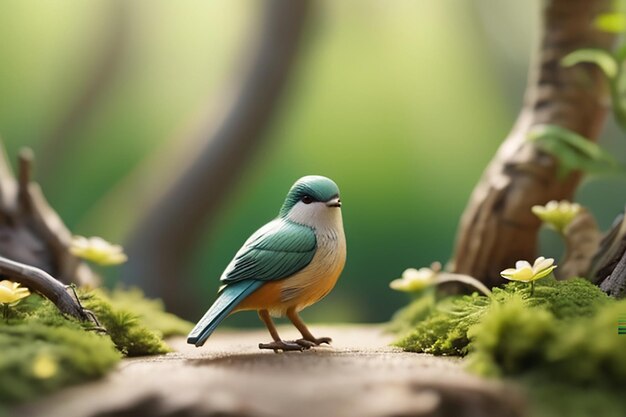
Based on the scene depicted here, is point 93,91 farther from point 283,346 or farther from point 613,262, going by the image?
point 613,262

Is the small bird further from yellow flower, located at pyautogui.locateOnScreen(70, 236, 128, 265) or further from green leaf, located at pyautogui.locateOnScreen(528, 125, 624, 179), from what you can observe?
green leaf, located at pyautogui.locateOnScreen(528, 125, 624, 179)

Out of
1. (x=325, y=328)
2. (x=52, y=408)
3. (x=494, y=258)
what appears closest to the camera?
(x=52, y=408)

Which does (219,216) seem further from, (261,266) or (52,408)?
(52,408)

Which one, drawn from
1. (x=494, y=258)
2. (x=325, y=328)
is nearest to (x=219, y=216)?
(x=325, y=328)

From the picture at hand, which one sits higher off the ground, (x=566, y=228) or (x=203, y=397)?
(x=566, y=228)

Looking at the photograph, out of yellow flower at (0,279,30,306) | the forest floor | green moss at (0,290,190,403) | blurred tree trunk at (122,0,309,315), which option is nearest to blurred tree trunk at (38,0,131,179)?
blurred tree trunk at (122,0,309,315)

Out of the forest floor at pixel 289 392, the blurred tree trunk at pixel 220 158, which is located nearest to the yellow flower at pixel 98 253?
the forest floor at pixel 289 392
